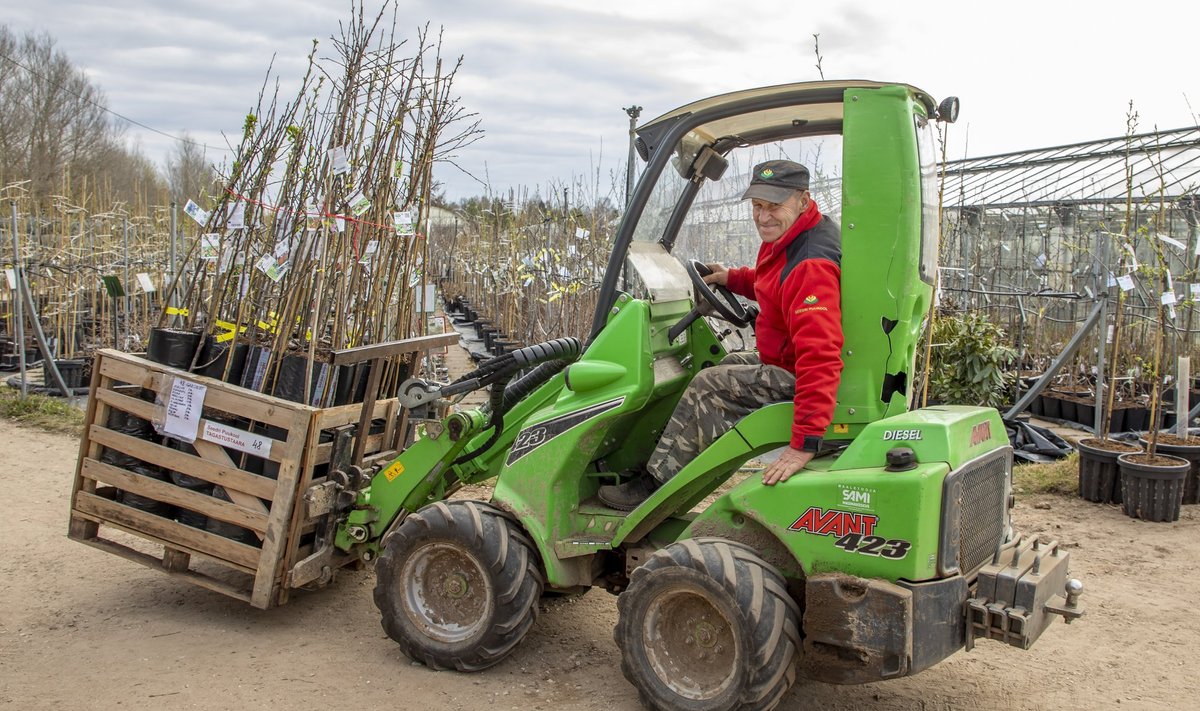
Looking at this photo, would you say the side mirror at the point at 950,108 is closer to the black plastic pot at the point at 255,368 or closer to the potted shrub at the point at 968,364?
the black plastic pot at the point at 255,368

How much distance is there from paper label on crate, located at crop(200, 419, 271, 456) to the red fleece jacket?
2225mm

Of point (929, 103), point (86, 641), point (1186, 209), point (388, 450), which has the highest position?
point (1186, 209)

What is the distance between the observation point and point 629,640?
11.2ft

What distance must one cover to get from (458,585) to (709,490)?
3.59 feet

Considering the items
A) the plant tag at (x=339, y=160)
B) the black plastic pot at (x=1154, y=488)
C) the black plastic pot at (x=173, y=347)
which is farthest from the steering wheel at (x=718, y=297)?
the black plastic pot at (x=1154, y=488)

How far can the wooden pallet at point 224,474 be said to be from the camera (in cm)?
413

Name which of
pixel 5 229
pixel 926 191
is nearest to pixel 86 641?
A: pixel 926 191

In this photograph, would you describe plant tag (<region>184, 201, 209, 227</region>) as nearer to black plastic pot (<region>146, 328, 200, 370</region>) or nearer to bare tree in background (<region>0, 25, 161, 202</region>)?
black plastic pot (<region>146, 328, 200, 370</region>)

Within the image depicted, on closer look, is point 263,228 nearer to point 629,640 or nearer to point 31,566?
point 31,566

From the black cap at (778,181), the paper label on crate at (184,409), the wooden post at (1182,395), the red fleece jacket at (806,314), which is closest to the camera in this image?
the red fleece jacket at (806,314)

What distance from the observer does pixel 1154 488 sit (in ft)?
21.1

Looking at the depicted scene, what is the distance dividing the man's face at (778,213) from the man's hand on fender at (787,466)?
2.52ft

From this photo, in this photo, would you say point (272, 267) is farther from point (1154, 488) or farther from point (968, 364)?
point (968, 364)

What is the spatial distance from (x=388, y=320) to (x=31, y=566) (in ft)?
7.56
